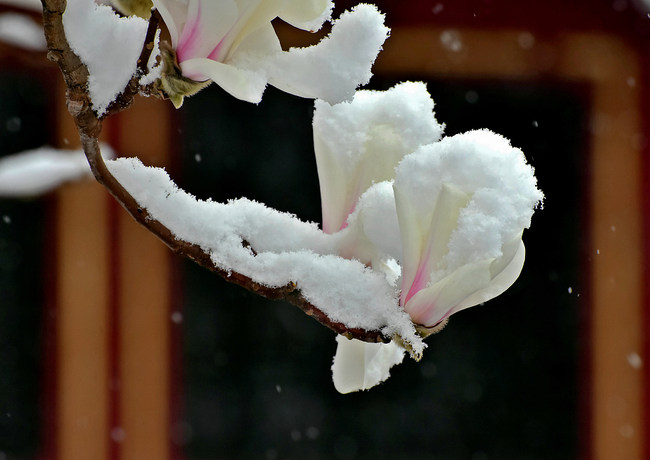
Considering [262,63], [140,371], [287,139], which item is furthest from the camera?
[287,139]

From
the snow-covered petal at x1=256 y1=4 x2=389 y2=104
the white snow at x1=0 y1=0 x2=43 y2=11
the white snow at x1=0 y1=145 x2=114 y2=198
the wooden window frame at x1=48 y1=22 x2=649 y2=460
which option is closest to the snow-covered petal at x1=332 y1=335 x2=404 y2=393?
the snow-covered petal at x1=256 y1=4 x2=389 y2=104

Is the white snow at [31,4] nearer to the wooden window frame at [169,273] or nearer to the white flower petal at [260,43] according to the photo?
the white flower petal at [260,43]

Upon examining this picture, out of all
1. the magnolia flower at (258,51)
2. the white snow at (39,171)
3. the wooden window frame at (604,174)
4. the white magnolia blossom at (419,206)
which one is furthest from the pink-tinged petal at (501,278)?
the wooden window frame at (604,174)

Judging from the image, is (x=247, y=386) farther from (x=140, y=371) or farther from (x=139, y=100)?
(x=139, y=100)

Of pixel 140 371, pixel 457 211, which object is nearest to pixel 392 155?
pixel 457 211

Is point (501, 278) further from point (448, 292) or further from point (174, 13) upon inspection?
point (174, 13)

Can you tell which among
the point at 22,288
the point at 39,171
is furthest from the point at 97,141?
the point at 22,288

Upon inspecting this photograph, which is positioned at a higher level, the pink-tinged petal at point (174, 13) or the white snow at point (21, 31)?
the pink-tinged petal at point (174, 13)

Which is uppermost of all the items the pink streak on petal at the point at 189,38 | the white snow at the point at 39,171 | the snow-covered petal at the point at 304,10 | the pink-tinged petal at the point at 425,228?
the snow-covered petal at the point at 304,10
